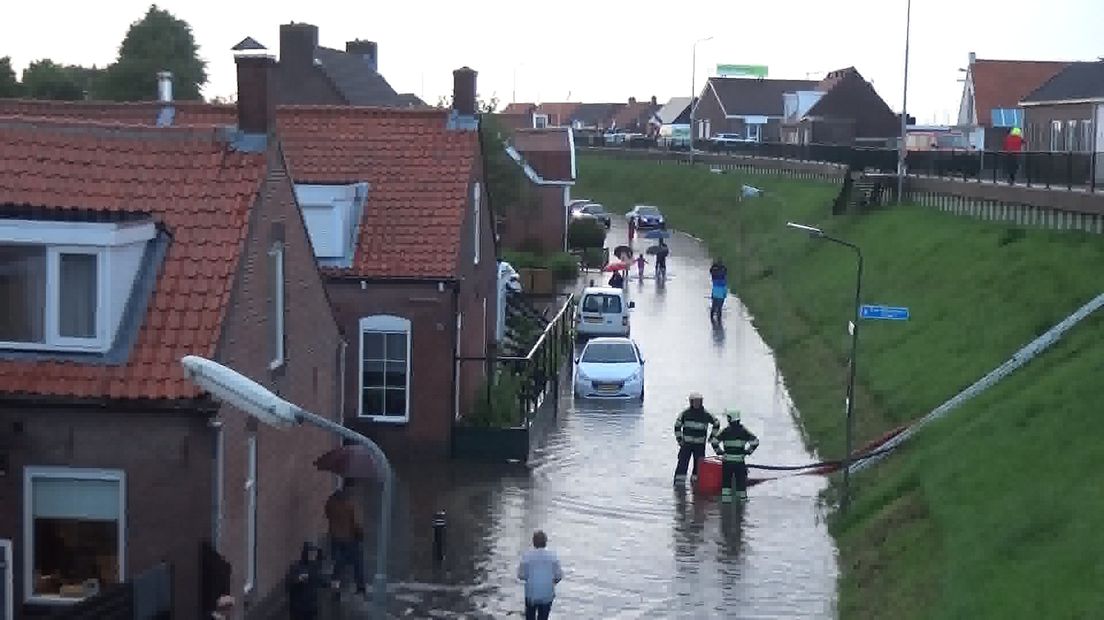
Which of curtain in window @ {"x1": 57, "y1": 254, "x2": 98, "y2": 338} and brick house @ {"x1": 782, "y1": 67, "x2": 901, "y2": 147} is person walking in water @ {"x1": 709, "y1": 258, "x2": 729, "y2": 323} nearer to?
curtain in window @ {"x1": 57, "y1": 254, "x2": 98, "y2": 338}

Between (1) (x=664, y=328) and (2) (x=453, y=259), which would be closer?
(2) (x=453, y=259)

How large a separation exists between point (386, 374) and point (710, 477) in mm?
6266

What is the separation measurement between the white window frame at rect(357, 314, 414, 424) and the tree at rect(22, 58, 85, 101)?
3999 centimetres

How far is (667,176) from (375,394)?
75.2m

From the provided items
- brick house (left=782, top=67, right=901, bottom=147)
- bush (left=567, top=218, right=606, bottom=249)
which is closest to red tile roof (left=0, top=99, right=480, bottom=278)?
bush (left=567, top=218, right=606, bottom=249)

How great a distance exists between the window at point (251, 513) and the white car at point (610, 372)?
18413 mm

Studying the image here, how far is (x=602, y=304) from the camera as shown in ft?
149

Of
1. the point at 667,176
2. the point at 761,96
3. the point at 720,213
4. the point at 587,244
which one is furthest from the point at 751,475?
the point at 761,96

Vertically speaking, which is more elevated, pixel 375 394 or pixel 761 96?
pixel 761 96

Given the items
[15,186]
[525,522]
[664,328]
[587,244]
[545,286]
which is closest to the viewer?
[15,186]

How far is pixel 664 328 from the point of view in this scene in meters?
48.9

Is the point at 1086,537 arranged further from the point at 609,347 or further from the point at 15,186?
the point at 609,347

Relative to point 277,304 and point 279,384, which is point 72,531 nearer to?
point 279,384

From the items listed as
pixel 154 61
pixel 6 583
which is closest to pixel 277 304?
pixel 6 583
